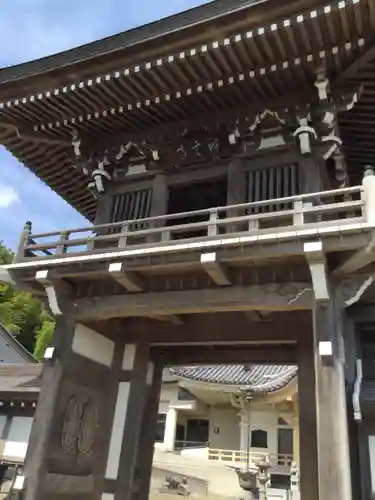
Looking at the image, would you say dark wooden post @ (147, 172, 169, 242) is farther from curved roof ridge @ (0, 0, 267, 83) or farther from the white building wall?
the white building wall

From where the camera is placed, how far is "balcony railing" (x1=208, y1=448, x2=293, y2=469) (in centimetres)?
2181

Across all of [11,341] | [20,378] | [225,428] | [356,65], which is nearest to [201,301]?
[356,65]

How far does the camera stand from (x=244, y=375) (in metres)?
22.6

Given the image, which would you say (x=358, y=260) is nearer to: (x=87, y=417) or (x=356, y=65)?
(x=356, y=65)

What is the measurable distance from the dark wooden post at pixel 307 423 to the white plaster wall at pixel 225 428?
20.8m

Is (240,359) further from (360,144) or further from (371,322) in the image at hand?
(360,144)

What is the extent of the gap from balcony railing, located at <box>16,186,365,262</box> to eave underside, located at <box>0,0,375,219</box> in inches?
68.0

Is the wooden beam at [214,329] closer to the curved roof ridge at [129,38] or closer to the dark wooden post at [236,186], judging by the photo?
the dark wooden post at [236,186]

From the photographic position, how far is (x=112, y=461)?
313 inches

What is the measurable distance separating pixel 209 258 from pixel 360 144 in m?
3.88

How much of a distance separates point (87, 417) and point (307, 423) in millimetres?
3732

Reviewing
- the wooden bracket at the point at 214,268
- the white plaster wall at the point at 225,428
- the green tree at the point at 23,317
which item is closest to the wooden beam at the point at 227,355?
the wooden bracket at the point at 214,268

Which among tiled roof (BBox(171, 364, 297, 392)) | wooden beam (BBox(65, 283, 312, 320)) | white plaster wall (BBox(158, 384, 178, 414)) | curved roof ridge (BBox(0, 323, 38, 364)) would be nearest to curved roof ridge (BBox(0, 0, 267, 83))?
wooden beam (BBox(65, 283, 312, 320))

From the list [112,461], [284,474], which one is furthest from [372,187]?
[284,474]
